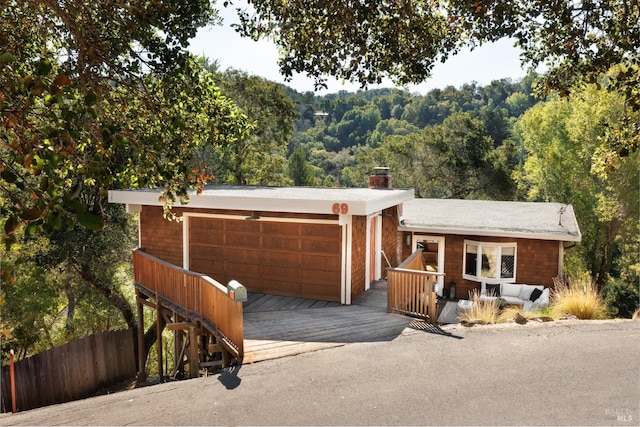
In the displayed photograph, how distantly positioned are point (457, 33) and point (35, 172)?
534 cm

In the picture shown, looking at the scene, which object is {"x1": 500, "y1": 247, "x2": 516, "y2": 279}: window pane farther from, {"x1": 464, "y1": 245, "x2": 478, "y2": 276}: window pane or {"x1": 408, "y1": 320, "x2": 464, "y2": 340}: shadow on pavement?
{"x1": 408, "y1": 320, "x2": 464, "y2": 340}: shadow on pavement

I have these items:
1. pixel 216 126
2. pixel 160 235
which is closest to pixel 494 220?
pixel 160 235

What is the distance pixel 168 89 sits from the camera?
6.18 m

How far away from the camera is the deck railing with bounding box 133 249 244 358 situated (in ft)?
25.8

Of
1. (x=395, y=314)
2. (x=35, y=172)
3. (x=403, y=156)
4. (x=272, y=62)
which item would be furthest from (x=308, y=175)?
(x=35, y=172)

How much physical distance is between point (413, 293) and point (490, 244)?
261 inches

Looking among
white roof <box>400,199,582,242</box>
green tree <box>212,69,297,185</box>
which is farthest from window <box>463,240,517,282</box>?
green tree <box>212,69,297,185</box>

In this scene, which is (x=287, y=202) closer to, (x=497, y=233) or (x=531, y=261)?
(x=497, y=233)

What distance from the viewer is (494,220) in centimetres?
1627

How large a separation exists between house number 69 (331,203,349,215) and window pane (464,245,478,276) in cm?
697

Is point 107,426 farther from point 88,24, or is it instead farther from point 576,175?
point 576,175

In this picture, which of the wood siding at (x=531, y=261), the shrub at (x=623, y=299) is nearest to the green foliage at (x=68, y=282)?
the wood siding at (x=531, y=261)

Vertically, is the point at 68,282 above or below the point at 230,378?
below

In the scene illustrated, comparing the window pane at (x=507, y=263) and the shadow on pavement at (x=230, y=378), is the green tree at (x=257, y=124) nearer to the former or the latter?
the window pane at (x=507, y=263)
